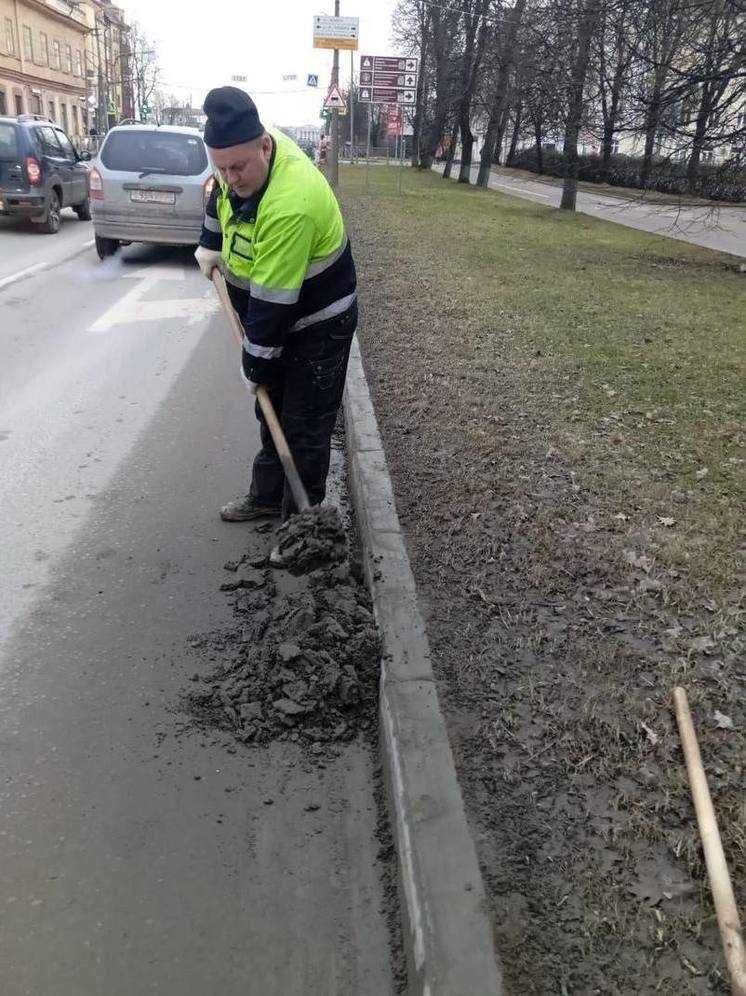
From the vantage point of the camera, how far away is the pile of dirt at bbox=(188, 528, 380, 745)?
2955 millimetres

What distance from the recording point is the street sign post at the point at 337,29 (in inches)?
867

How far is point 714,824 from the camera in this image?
2314mm

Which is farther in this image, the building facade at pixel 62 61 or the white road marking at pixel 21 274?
the building facade at pixel 62 61

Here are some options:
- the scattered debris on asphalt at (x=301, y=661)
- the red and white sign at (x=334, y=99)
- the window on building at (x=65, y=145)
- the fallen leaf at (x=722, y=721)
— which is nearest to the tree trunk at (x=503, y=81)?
the red and white sign at (x=334, y=99)

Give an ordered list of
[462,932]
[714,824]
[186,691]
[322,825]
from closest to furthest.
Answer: [462,932], [714,824], [322,825], [186,691]

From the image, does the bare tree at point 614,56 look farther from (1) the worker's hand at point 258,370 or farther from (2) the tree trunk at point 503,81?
(1) the worker's hand at point 258,370

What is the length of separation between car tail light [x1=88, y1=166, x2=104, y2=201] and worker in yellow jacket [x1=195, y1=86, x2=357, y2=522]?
25.7 ft

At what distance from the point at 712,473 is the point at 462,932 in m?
3.51

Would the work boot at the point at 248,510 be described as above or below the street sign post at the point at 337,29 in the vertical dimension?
below

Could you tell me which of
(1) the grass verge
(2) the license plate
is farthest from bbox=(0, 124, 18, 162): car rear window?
(1) the grass verge

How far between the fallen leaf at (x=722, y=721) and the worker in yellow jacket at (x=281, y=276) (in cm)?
209

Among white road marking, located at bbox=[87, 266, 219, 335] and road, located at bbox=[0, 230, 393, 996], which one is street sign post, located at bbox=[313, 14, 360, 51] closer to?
white road marking, located at bbox=[87, 266, 219, 335]

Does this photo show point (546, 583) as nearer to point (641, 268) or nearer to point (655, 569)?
point (655, 569)

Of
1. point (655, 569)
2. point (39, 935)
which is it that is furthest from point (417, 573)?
point (39, 935)
